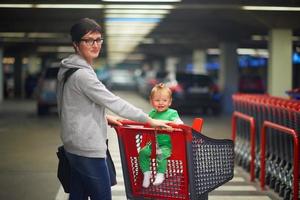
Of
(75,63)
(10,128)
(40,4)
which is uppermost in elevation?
(40,4)

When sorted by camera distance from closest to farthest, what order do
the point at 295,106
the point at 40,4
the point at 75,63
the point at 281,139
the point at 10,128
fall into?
the point at 75,63
the point at 295,106
the point at 281,139
the point at 40,4
the point at 10,128

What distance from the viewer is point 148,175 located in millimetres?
4633

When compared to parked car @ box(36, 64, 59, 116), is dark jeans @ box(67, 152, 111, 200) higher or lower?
higher

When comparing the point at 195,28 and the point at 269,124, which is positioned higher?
the point at 195,28

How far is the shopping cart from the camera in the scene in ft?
14.5

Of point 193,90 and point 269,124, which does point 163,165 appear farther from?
point 193,90

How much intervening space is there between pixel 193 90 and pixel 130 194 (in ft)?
60.2

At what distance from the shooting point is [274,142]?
8.29 metres

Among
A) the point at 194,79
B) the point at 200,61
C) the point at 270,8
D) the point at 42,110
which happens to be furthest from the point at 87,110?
the point at 200,61

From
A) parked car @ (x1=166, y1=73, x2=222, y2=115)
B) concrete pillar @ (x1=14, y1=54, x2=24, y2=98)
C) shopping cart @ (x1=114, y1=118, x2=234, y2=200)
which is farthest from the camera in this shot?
concrete pillar @ (x1=14, y1=54, x2=24, y2=98)

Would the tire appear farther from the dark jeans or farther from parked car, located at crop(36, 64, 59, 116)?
the dark jeans

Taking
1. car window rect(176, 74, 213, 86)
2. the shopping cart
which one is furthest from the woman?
car window rect(176, 74, 213, 86)

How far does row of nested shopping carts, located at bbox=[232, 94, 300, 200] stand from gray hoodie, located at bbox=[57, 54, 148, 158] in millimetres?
3400

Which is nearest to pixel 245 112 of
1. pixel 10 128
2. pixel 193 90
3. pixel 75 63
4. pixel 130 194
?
pixel 130 194
